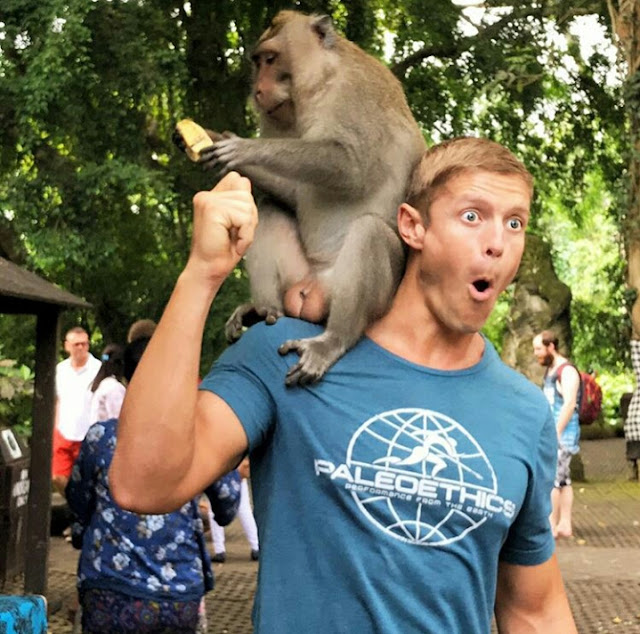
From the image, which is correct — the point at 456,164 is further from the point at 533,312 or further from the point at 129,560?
the point at 533,312

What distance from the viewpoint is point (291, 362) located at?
7.67 feet

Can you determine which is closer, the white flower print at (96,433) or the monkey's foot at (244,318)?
the monkey's foot at (244,318)

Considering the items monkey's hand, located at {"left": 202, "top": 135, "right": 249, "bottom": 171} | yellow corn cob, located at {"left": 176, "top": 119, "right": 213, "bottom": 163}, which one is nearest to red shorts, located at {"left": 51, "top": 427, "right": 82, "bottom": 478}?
monkey's hand, located at {"left": 202, "top": 135, "right": 249, "bottom": 171}

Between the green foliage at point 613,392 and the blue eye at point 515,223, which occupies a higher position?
the blue eye at point 515,223

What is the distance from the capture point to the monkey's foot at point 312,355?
7.52ft

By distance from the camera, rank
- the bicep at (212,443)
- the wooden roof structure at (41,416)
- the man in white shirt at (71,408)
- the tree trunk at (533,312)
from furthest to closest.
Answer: the tree trunk at (533,312), the man in white shirt at (71,408), the wooden roof structure at (41,416), the bicep at (212,443)

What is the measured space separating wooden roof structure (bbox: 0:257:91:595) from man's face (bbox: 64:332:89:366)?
2.10 metres

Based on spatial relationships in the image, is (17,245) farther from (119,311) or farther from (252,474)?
(252,474)

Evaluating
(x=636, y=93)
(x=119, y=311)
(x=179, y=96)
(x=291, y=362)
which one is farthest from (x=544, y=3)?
(x=291, y=362)

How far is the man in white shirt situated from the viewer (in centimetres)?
902

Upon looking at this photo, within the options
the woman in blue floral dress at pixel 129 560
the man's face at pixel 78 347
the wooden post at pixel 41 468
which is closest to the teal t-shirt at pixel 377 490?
the woman in blue floral dress at pixel 129 560

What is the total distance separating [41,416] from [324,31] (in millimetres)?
4189

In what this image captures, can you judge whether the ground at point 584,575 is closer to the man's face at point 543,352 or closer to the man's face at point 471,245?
the man's face at point 543,352

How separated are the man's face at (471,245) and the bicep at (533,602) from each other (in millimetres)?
519
